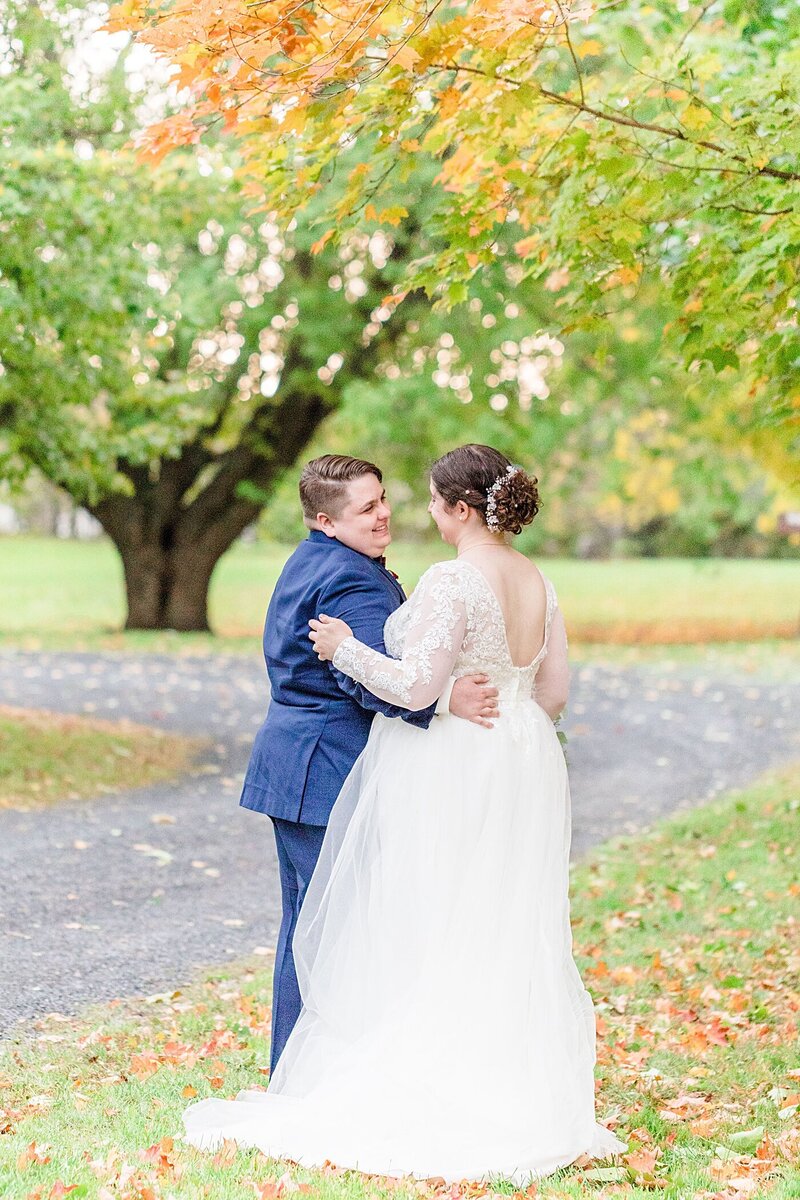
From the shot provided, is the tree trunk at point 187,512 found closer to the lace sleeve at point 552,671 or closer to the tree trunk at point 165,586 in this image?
the tree trunk at point 165,586

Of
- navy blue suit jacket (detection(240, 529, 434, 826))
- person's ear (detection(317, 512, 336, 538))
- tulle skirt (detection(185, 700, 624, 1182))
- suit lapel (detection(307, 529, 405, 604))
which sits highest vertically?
person's ear (detection(317, 512, 336, 538))

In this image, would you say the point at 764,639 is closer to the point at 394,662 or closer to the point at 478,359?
the point at 478,359

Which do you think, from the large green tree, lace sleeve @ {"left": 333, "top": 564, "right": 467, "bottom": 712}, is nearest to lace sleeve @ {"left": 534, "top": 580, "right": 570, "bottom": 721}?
lace sleeve @ {"left": 333, "top": 564, "right": 467, "bottom": 712}

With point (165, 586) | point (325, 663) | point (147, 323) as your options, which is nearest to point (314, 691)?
point (325, 663)

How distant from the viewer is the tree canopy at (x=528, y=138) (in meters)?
4.86

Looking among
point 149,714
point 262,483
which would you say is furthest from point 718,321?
point 262,483

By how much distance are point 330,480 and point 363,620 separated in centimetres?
45

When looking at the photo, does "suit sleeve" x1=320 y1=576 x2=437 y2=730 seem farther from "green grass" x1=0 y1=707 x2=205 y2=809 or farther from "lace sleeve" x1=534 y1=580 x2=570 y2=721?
"green grass" x1=0 y1=707 x2=205 y2=809

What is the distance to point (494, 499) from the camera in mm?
4070

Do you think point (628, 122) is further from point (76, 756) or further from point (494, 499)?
point (76, 756)

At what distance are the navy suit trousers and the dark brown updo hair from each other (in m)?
1.16

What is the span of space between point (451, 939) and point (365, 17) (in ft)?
10.6

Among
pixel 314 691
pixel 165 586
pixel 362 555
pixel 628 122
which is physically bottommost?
pixel 165 586

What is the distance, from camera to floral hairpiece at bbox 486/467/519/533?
4.07 m
